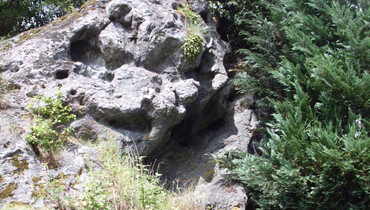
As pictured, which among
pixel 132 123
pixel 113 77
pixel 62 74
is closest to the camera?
pixel 132 123

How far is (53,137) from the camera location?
226 inches

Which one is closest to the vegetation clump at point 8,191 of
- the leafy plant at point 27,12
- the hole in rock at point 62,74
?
the hole in rock at point 62,74

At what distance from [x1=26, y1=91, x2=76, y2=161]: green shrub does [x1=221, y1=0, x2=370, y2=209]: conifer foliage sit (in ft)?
11.0

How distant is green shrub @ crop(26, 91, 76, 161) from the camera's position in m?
5.54

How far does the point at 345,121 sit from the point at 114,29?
525 centimetres

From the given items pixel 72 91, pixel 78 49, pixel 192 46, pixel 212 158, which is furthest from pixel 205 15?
pixel 72 91

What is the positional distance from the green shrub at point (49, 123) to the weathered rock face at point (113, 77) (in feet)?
0.56

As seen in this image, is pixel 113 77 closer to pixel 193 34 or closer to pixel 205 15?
pixel 193 34

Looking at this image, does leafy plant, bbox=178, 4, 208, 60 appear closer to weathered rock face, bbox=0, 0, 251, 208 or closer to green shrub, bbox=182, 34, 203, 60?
green shrub, bbox=182, 34, 203, 60

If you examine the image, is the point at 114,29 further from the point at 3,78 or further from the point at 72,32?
the point at 3,78

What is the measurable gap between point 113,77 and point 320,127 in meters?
4.22

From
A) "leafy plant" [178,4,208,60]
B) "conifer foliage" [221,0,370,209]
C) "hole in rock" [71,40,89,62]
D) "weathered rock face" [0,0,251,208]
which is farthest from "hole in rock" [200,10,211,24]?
"hole in rock" [71,40,89,62]

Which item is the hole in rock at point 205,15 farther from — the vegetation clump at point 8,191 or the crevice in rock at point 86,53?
the vegetation clump at point 8,191

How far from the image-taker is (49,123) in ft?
18.8
